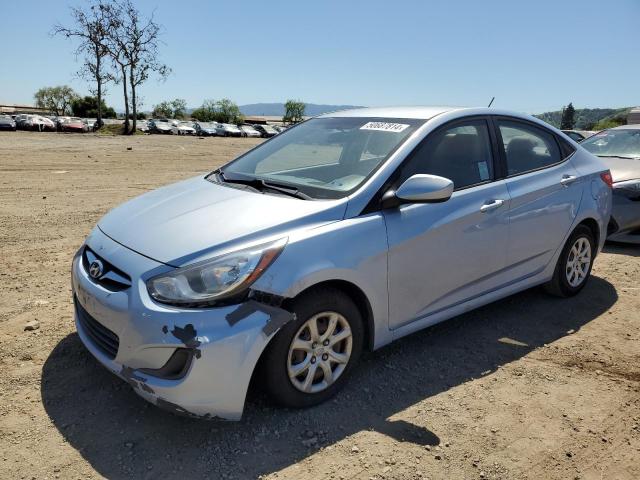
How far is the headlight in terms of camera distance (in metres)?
2.51

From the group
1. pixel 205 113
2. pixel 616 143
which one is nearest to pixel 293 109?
pixel 205 113

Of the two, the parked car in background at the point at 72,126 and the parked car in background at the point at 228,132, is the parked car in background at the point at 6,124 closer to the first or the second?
the parked car in background at the point at 72,126

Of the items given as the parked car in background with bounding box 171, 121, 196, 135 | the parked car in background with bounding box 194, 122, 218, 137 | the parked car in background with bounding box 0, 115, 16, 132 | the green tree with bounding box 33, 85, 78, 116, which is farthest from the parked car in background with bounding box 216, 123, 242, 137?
the green tree with bounding box 33, 85, 78, 116

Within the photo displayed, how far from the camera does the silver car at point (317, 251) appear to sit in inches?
99.0

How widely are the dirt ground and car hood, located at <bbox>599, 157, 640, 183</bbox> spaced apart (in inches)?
98.6

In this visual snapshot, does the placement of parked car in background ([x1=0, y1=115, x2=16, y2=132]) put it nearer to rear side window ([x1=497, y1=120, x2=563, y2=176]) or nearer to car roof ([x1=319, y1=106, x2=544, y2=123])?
car roof ([x1=319, y1=106, x2=544, y2=123])

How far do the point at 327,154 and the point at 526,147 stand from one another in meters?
1.64

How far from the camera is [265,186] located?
3395mm

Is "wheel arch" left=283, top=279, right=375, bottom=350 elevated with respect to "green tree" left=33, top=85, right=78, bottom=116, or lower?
lower

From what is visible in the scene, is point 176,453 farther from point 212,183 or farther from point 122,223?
point 212,183

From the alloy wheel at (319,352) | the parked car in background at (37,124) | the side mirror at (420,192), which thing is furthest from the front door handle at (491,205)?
the parked car in background at (37,124)

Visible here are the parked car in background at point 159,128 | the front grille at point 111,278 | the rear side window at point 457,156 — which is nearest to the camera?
the front grille at point 111,278

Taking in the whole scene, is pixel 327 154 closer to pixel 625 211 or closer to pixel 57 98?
pixel 625 211

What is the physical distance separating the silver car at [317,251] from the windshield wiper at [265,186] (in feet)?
0.05
